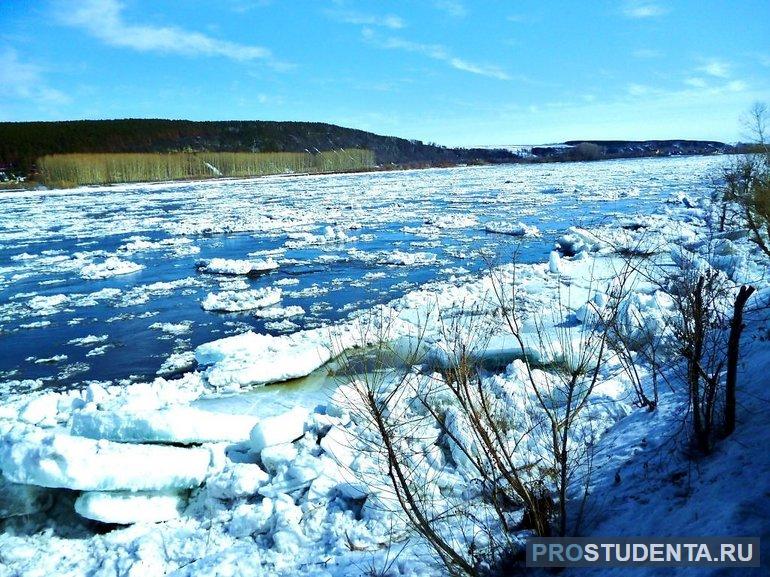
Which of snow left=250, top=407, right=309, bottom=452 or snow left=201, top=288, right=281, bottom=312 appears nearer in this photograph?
snow left=250, top=407, right=309, bottom=452

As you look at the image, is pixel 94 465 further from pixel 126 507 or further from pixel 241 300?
pixel 241 300

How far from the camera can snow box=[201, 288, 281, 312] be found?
345 inches

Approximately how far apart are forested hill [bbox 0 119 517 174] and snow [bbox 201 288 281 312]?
7622cm

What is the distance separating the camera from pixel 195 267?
12.3 metres

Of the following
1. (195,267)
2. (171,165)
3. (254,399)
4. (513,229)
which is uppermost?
(171,165)

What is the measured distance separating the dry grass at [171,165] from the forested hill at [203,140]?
12.0 meters

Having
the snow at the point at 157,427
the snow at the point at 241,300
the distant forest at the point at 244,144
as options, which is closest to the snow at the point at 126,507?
the snow at the point at 157,427

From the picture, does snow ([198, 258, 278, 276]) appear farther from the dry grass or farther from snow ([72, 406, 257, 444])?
the dry grass

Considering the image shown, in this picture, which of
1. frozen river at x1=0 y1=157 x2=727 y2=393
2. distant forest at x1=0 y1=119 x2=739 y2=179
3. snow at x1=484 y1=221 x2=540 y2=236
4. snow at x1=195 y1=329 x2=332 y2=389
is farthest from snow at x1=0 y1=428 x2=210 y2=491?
distant forest at x1=0 y1=119 x2=739 y2=179

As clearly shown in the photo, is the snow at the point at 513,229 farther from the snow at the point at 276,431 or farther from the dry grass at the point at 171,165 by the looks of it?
the dry grass at the point at 171,165

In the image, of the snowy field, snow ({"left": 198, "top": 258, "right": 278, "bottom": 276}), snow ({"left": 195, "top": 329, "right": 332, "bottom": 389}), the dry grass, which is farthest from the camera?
the dry grass

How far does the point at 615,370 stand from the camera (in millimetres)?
5285

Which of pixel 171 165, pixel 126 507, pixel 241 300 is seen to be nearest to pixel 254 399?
Answer: pixel 126 507

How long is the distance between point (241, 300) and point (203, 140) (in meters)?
110
